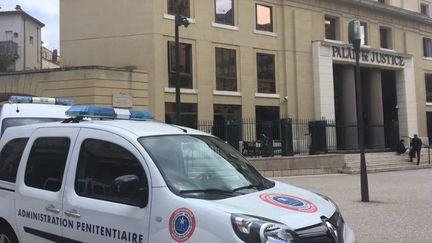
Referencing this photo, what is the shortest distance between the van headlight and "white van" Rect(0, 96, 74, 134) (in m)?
7.06

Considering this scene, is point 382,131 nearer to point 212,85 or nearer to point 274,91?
point 274,91

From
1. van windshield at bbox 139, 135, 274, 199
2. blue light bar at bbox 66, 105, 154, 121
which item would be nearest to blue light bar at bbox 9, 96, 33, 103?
blue light bar at bbox 66, 105, 154, 121

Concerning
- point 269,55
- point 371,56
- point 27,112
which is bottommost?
point 27,112

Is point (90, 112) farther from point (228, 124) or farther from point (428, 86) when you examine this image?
point (428, 86)

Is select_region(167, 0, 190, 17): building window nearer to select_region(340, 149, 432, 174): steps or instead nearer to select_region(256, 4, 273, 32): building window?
select_region(256, 4, 273, 32): building window

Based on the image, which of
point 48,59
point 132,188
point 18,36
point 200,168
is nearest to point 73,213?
point 132,188

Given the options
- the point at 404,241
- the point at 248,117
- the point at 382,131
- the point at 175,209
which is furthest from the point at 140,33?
the point at 175,209

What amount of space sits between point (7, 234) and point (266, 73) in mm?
27926

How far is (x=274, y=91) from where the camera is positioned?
33219 millimetres

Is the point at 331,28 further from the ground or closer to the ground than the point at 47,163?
further from the ground

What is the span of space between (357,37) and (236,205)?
10.4 m

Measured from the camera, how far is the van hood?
13.8ft

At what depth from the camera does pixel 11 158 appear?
20.5ft

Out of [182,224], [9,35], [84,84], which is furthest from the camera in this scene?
[9,35]
